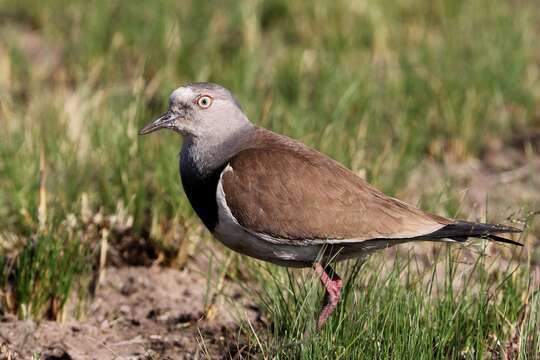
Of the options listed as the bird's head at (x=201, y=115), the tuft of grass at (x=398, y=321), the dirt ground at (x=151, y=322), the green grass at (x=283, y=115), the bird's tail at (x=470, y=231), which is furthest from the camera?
the bird's head at (x=201, y=115)

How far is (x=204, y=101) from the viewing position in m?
4.50

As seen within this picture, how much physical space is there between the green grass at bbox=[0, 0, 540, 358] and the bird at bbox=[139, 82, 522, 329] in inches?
5.6

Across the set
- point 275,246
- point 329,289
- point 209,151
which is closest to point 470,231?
point 329,289

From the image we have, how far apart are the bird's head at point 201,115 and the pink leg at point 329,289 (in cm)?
86

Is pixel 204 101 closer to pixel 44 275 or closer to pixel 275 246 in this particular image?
pixel 275 246

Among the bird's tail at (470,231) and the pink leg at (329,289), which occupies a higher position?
the bird's tail at (470,231)

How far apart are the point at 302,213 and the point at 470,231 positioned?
2.34ft

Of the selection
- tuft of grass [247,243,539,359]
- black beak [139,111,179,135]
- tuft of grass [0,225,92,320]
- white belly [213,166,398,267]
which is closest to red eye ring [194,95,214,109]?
black beak [139,111,179,135]

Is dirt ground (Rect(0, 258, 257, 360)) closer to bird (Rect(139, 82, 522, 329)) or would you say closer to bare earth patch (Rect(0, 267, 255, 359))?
bare earth patch (Rect(0, 267, 255, 359))

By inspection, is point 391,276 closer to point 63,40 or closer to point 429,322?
point 429,322

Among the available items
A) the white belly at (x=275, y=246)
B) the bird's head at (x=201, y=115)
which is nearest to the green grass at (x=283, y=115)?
the white belly at (x=275, y=246)

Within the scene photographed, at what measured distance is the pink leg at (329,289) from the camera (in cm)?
399

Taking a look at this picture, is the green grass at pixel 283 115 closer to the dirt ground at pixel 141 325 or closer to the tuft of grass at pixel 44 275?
the tuft of grass at pixel 44 275

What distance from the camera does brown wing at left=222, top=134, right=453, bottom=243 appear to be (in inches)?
156
